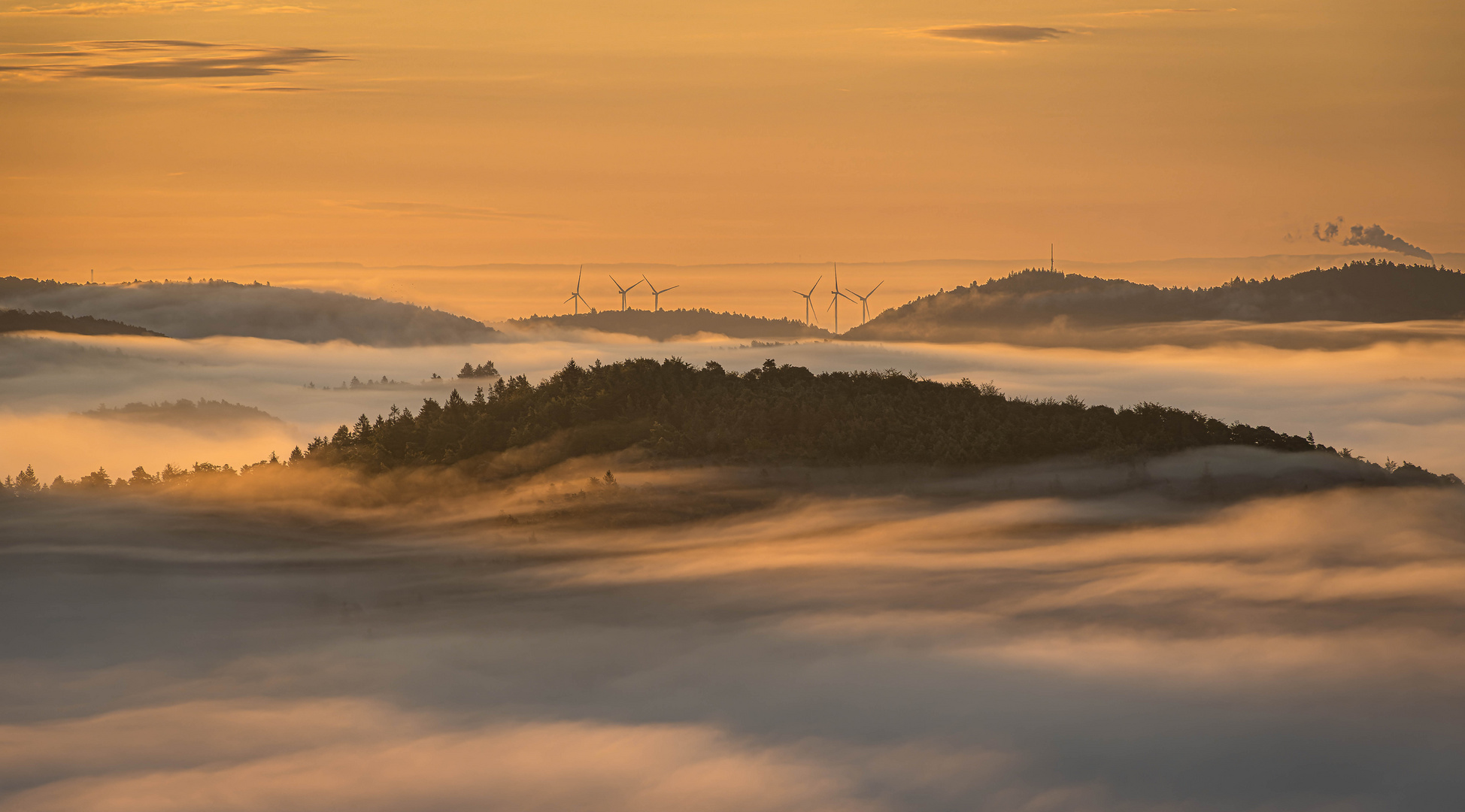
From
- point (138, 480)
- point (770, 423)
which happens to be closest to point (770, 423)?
point (770, 423)

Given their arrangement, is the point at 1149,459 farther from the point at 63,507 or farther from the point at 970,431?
the point at 63,507

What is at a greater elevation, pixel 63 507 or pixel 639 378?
pixel 639 378

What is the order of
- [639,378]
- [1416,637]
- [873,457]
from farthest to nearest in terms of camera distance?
[639,378], [873,457], [1416,637]

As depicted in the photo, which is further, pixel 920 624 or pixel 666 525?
pixel 666 525

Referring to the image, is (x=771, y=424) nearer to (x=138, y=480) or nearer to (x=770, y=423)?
(x=770, y=423)

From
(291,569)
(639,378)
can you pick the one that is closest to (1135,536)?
(639,378)

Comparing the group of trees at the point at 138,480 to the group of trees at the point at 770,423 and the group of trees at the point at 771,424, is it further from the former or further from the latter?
the group of trees at the point at 770,423

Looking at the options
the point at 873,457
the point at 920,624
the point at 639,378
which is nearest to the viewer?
the point at 920,624

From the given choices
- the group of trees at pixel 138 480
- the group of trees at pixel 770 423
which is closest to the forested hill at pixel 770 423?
the group of trees at pixel 770 423
